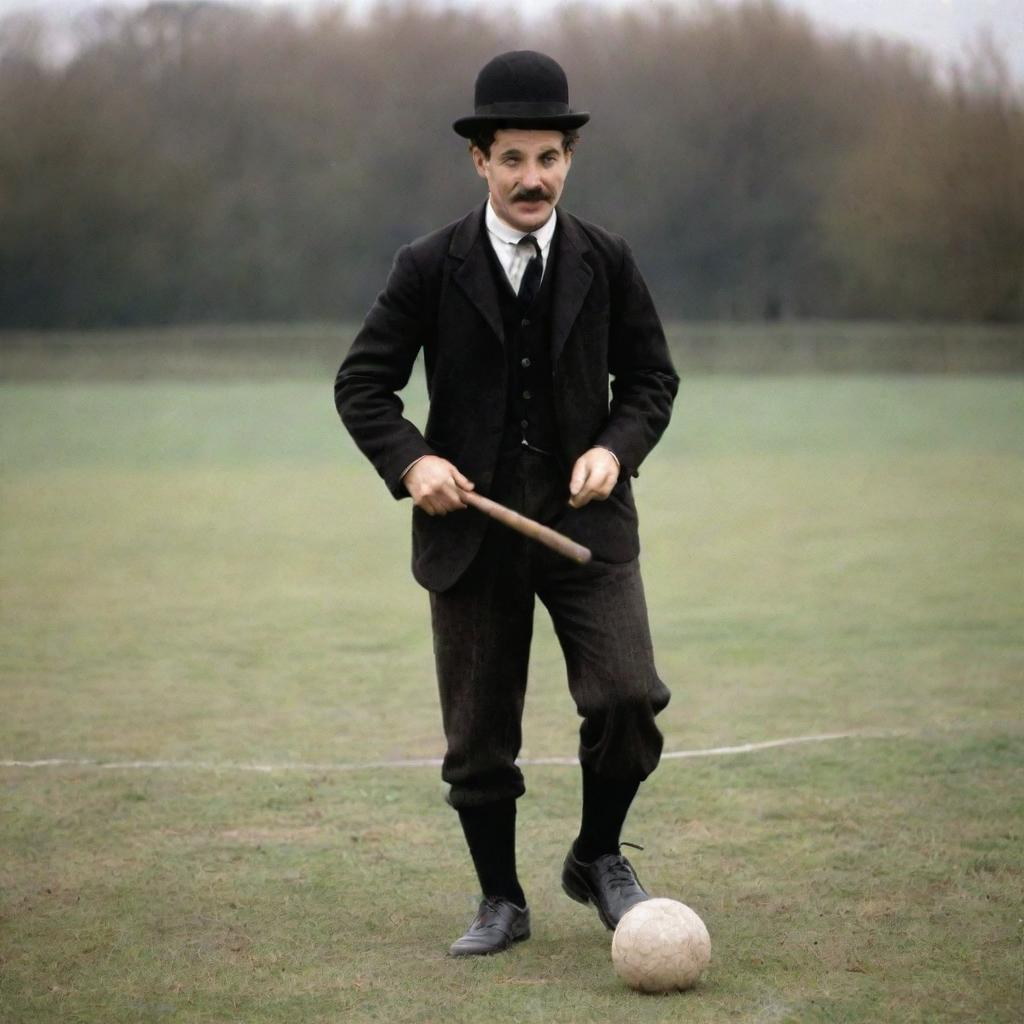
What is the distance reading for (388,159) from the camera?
41.7 meters

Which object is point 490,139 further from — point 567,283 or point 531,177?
point 567,283

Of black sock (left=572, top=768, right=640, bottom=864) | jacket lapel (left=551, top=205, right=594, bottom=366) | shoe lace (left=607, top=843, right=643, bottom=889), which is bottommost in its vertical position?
shoe lace (left=607, top=843, right=643, bottom=889)

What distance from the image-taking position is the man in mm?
3611

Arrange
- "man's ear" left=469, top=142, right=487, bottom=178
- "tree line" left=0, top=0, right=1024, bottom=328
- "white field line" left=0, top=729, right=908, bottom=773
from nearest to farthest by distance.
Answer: "man's ear" left=469, top=142, right=487, bottom=178 → "white field line" left=0, top=729, right=908, bottom=773 → "tree line" left=0, top=0, right=1024, bottom=328

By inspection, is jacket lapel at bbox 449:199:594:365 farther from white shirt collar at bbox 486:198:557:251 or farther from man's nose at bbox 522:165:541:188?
man's nose at bbox 522:165:541:188

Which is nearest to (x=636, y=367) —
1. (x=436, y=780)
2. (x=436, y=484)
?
(x=436, y=484)

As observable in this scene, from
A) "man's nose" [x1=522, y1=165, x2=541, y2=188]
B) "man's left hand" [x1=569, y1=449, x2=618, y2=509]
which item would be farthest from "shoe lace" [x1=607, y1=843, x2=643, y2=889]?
"man's nose" [x1=522, y1=165, x2=541, y2=188]

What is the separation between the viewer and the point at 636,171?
41312mm

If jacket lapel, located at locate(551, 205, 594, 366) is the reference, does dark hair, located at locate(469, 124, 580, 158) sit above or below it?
above

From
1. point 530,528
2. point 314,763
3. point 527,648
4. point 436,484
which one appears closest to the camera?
point 530,528

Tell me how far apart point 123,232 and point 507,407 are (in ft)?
126

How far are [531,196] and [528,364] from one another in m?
0.36

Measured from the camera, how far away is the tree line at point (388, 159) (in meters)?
38.5

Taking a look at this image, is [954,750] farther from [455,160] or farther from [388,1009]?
[455,160]
